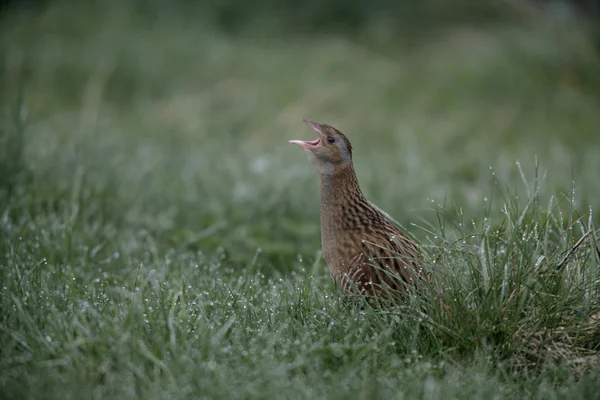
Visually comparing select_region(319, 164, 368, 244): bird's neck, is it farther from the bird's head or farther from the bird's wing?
the bird's wing

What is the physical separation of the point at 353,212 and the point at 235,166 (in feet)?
8.76

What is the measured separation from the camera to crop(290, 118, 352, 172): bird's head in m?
3.45

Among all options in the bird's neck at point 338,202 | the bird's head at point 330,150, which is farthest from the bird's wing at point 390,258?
the bird's head at point 330,150

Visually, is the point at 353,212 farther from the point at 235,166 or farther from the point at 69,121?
the point at 69,121

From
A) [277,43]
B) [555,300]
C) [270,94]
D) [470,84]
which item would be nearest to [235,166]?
[270,94]

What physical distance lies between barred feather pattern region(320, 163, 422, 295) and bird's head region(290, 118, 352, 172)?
36 mm

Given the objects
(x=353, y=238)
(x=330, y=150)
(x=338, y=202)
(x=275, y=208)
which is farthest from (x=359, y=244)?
(x=275, y=208)

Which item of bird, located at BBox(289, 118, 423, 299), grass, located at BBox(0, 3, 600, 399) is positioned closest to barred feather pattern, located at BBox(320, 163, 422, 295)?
bird, located at BBox(289, 118, 423, 299)

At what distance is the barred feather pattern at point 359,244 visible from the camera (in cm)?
308

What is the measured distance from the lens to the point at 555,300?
2.95 meters

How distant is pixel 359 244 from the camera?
3.21 m

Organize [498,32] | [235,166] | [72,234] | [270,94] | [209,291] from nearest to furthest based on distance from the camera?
[209,291] < [72,234] < [235,166] < [270,94] < [498,32]

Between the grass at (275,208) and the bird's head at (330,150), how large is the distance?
17.8 inches

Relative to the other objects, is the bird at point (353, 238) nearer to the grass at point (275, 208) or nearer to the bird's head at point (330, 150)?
the bird's head at point (330, 150)
